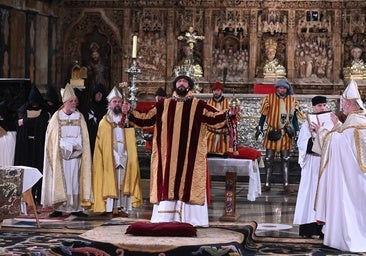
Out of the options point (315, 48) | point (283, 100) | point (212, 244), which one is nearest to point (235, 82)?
point (315, 48)

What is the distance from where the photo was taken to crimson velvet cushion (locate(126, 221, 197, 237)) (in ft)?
29.4

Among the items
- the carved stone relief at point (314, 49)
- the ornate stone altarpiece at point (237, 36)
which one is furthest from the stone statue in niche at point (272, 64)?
the carved stone relief at point (314, 49)

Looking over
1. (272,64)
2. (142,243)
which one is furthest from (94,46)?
(142,243)

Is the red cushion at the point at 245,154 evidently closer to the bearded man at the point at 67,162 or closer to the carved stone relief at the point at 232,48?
the bearded man at the point at 67,162

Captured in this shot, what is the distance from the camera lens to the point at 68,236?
10.7m

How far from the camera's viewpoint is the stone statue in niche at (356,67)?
2114 cm

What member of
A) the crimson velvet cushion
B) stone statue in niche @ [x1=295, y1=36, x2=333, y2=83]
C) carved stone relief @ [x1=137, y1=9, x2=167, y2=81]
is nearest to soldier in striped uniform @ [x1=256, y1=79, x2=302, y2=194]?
stone statue in niche @ [x1=295, y1=36, x2=333, y2=83]

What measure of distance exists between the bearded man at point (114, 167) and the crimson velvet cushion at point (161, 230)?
11.8 ft

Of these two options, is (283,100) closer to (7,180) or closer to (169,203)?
(169,203)

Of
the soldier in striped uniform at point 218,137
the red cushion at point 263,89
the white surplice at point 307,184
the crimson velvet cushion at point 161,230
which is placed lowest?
the crimson velvet cushion at point 161,230

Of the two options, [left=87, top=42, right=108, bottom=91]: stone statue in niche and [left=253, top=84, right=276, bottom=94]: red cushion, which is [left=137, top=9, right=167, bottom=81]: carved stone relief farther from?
[left=253, top=84, right=276, bottom=94]: red cushion

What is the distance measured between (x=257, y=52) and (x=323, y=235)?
11371 millimetres

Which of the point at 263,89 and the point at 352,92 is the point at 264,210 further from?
the point at 263,89

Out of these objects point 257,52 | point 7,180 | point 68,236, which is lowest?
point 68,236
